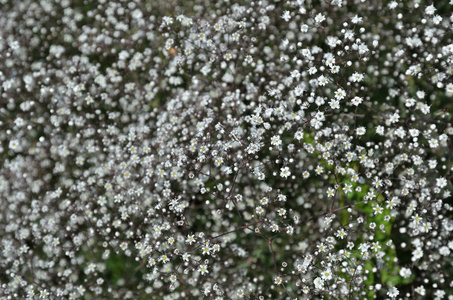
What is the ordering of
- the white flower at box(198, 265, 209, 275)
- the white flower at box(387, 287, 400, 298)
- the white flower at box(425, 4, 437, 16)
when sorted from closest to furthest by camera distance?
the white flower at box(387, 287, 400, 298)
the white flower at box(198, 265, 209, 275)
the white flower at box(425, 4, 437, 16)

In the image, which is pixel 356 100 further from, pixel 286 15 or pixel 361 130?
pixel 286 15

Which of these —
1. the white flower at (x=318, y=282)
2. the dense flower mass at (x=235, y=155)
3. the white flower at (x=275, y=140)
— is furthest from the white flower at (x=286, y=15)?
the white flower at (x=318, y=282)

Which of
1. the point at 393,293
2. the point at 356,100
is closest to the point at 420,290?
the point at 393,293

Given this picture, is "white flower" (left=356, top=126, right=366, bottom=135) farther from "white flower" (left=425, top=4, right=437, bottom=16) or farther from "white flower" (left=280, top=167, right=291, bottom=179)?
"white flower" (left=425, top=4, right=437, bottom=16)

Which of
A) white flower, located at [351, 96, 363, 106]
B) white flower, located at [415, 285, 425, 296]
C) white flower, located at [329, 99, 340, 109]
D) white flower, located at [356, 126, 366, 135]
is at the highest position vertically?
white flower, located at [351, 96, 363, 106]

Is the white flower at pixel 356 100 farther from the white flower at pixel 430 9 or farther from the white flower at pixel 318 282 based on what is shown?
the white flower at pixel 318 282

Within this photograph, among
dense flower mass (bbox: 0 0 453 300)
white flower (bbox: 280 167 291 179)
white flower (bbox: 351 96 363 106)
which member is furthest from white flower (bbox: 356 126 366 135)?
white flower (bbox: 280 167 291 179)

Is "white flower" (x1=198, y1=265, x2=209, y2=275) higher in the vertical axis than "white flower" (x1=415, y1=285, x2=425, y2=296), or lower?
higher

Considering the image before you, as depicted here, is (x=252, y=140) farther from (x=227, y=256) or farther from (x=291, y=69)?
(x=227, y=256)
